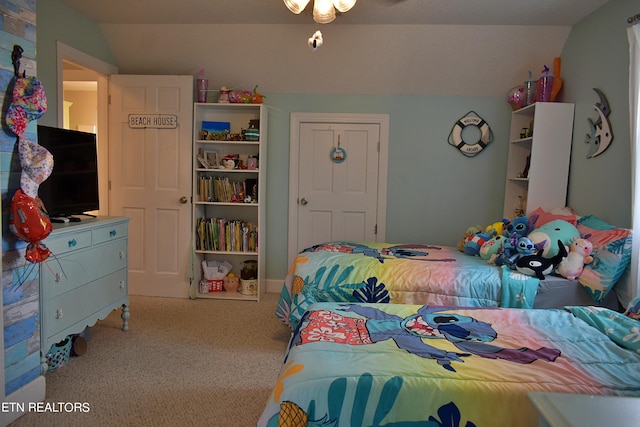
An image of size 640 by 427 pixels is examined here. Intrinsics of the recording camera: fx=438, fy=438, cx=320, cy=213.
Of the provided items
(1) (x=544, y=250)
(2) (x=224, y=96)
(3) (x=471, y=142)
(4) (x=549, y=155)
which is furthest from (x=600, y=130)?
(2) (x=224, y=96)

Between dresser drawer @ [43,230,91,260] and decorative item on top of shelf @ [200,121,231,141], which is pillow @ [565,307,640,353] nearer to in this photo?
dresser drawer @ [43,230,91,260]

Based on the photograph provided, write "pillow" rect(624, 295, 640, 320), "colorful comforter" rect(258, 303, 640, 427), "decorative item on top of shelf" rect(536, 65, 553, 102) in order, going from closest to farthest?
"colorful comforter" rect(258, 303, 640, 427) < "pillow" rect(624, 295, 640, 320) < "decorative item on top of shelf" rect(536, 65, 553, 102)

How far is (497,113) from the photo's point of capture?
169 inches

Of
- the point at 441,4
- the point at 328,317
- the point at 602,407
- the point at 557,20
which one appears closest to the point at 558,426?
the point at 602,407

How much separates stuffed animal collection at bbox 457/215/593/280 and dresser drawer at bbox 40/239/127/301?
2740 millimetres

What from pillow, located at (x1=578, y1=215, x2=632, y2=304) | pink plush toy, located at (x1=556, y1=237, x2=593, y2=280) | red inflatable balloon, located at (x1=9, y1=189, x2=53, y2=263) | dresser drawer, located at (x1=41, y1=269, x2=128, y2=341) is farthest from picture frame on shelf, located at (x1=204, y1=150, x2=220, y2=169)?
pillow, located at (x1=578, y1=215, x2=632, y2=304)

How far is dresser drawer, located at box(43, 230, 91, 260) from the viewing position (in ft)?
8.11

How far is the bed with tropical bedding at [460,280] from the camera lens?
108 inches

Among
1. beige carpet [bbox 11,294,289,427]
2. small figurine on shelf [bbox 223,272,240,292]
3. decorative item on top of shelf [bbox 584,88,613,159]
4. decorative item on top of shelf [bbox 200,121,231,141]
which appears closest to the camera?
beige carpet [bbox 11,294,289,427]

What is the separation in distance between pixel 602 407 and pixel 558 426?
0.15 m

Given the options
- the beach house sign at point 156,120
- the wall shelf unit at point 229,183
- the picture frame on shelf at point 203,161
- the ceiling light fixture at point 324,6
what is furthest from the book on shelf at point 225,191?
the ceiling light fixture at point 324,6

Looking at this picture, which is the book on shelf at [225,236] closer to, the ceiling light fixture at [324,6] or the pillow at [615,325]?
the ceiling light fixture at [324,6]

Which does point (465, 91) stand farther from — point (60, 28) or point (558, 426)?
point (558, 426)

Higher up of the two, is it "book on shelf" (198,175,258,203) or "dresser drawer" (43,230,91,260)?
"book on shelf" (198,175,258,203)
